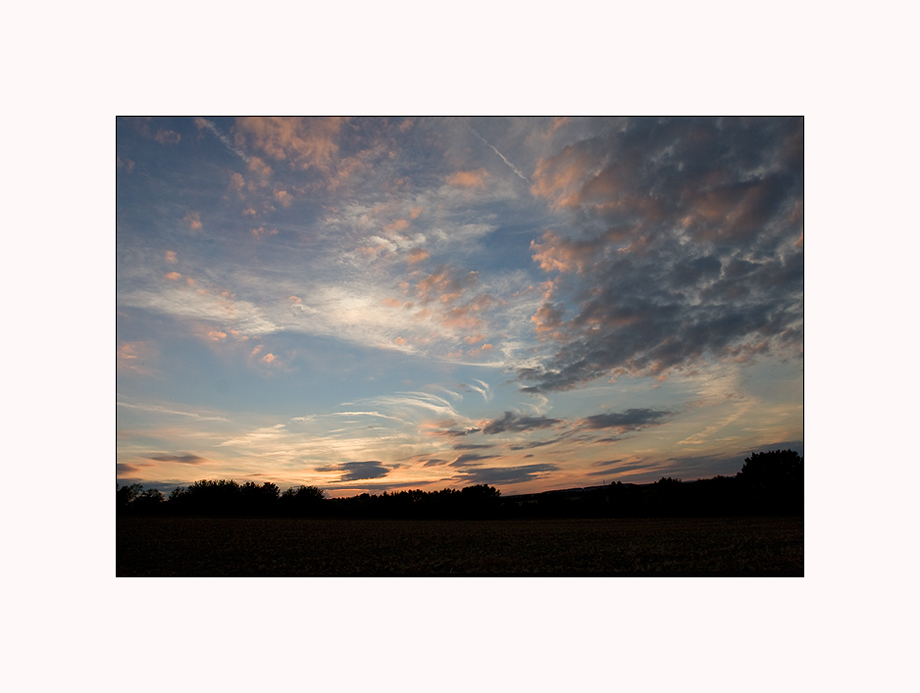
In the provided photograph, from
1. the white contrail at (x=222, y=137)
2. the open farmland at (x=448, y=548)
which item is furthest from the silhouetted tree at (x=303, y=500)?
the white contrail at (x=222, y=137)

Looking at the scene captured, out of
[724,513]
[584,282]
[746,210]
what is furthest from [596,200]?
[724,513]

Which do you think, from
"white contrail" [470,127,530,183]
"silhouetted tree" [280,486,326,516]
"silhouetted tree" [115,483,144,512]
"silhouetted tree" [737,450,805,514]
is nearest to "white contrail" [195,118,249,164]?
"white contrail" [470,127,530,183]

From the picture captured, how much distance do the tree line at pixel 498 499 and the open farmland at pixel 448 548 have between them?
294mm

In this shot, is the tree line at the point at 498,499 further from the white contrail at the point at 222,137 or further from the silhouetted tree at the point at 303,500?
the white contrail at the point at 222,137

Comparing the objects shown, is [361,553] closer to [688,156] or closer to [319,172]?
[319,172]

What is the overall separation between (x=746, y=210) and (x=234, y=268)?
11.7 m

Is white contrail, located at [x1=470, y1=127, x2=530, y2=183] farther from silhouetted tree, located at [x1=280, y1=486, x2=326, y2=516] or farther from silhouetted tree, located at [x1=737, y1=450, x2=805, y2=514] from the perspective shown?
silhouetted tree, located at [x1=280, y1=486, x2=326, y2=516]

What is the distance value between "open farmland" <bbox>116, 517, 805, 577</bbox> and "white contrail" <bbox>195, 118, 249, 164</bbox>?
7.85 meters

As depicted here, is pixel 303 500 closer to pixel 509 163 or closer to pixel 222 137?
pixel 222 137

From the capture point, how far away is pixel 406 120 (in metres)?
9.03

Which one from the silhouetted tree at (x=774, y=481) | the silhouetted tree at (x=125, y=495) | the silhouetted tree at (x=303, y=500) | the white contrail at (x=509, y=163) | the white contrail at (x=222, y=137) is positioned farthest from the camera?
the silhouetted tree at (x=303, y=500)

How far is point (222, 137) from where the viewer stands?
8.92 m

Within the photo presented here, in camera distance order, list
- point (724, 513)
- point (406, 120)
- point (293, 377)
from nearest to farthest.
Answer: point (406, 120), point (293, 377), point (724, 513)

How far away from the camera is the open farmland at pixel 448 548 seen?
802 cm
